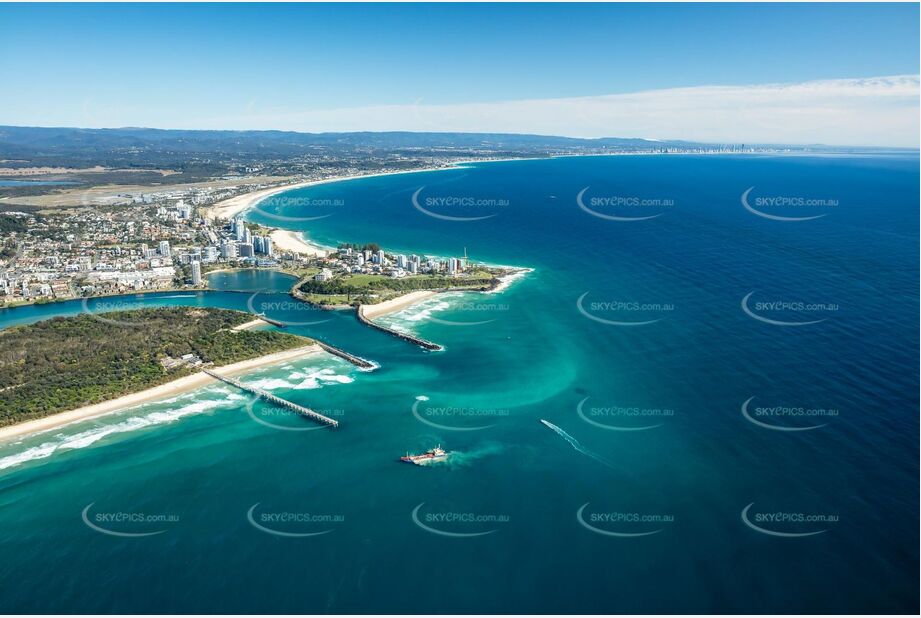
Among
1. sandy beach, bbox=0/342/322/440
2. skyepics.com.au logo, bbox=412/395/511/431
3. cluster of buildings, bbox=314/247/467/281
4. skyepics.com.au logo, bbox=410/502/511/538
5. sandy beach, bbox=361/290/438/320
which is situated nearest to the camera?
skyepics.com.au logo, bbox=410/502/511/538

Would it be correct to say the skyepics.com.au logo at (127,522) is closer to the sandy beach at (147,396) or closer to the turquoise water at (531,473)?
the turquoise water at (531,473)

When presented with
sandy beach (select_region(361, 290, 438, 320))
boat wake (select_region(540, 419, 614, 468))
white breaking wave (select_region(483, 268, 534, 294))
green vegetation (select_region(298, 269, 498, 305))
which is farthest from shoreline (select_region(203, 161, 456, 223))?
boat wake (select_region(540, 419, 614, 468))

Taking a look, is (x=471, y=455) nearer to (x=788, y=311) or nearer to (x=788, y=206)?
(x=788, y=311)

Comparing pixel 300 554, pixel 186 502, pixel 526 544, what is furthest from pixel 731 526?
pixel 186 502

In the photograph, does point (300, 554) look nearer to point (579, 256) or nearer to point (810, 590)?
point (810, 590)

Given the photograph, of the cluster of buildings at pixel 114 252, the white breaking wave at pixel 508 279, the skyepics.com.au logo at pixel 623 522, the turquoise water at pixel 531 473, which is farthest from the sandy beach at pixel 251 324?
the skyepics.com.au logo at pixel 623 522

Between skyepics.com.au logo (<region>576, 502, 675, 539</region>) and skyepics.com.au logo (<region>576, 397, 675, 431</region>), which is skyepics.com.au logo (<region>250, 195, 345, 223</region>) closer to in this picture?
skyepics.com.au logo (<region>576, 397, 675, 431</region>)

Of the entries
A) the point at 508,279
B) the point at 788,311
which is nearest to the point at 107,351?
the point at 508,279
